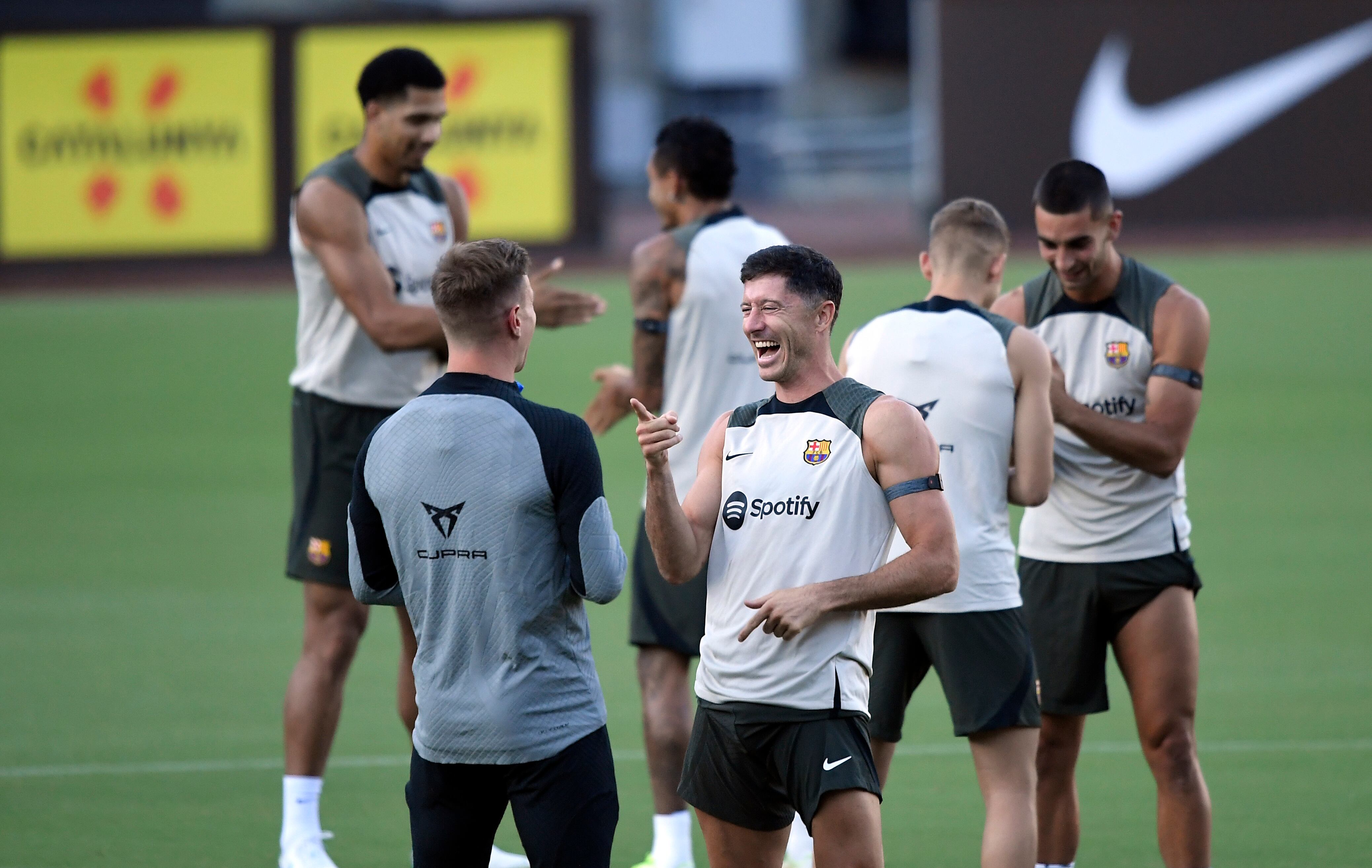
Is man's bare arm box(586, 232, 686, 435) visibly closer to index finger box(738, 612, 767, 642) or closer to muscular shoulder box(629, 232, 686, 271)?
muscular shoulder box(629, 232, 686, 271)

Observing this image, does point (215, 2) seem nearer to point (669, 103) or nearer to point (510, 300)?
point (669, 103)

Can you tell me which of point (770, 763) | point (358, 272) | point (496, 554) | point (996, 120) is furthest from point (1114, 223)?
point (996, 120)

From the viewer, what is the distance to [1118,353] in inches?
215

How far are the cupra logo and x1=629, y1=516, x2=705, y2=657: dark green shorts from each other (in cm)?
1724

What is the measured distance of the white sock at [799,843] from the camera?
5805 mm

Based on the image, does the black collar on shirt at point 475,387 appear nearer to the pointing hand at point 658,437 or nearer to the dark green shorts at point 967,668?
the pointing hand at point 658,437

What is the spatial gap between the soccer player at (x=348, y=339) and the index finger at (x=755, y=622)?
206 cm

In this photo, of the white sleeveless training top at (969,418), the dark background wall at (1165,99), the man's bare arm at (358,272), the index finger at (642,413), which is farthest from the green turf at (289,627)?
the dark background wall at (1165,99)

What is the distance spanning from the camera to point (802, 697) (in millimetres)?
4121

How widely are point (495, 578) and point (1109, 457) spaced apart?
7.51 ft

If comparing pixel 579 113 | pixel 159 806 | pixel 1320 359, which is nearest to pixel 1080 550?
pixel 159 806

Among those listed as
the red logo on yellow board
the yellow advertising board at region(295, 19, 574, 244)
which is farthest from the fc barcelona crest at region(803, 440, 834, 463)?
the yellow advertising board at region(295, 19, 574, 244)

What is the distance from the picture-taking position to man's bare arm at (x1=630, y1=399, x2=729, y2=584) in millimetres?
3928

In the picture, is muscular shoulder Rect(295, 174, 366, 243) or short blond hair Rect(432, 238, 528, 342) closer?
short blond hair Rect(432, 238, 528, 342)
